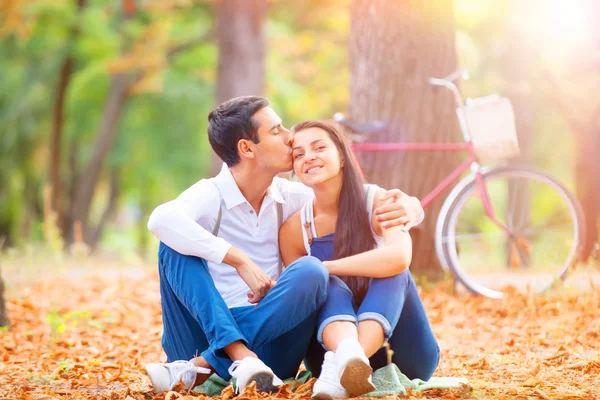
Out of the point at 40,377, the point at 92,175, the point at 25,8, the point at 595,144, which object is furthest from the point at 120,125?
the point at 40,377

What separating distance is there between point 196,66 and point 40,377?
11186 millimetres

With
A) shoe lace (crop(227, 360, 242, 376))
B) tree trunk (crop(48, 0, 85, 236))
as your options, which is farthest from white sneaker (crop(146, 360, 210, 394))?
tree trunk (crop(48, 0, 85, 236))

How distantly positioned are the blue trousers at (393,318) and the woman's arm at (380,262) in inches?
1.3

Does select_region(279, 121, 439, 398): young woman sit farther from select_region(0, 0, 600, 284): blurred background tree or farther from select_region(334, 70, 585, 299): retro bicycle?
select_region(0, 0, 600, 284): blurred background tree

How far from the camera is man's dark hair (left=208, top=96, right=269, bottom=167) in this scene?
3803 mm

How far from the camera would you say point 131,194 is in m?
20.8

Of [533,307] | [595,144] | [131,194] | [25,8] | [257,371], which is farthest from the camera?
[131,194]

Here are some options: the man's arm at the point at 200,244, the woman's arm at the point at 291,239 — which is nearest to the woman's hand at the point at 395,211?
the woman's arm at the point at 291,239

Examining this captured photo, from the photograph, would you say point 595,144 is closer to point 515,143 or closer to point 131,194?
point 515,143

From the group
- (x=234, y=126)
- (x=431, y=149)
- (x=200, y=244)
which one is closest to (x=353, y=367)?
(x=200, y=244)

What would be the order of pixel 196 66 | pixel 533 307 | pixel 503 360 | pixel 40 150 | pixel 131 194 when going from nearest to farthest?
pixel 503 360
pixel 533 307
pixel 196 66
pixel 40 150
pixel 131 194

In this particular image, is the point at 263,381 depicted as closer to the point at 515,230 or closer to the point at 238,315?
the point at 238,315

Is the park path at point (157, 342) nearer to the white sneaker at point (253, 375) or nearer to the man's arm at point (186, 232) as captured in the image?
the white sneaker at point (253, 375)

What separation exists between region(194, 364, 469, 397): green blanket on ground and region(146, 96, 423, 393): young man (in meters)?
0.06
